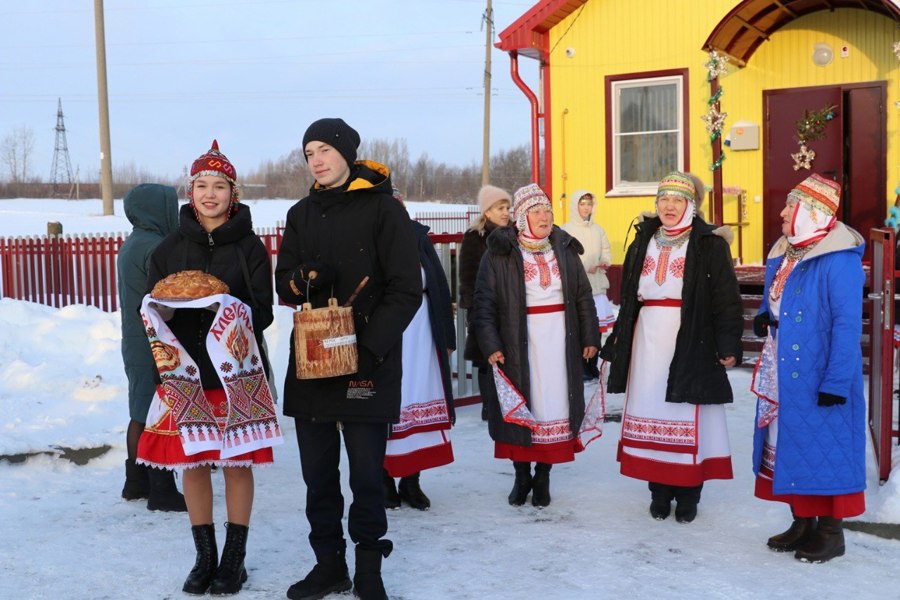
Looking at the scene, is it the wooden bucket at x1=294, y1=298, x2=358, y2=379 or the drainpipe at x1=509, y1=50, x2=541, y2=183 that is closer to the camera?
the wooden bucket at x1=294, y1=298, x2=358, y2=379

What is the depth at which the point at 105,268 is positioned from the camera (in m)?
15.3

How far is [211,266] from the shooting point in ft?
13.8

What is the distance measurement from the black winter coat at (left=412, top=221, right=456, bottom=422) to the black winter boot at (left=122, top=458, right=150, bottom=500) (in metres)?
1.79

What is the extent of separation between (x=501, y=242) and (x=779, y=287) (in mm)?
1565

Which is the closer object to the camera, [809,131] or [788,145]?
[809,131]

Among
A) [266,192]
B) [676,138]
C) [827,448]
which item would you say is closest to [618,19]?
[676,138]

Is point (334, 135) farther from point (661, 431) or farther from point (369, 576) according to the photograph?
point (661, 431)

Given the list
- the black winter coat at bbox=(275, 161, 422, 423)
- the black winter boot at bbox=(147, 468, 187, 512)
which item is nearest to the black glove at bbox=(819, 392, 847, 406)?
the black winter coat at bbox=(275, 161, 422, 423)

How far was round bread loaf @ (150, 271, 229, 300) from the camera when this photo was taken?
3.94m

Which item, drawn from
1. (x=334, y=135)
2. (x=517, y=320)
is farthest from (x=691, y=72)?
(x=334, y=135)

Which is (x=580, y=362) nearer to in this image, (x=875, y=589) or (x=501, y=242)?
(x=501, y=242)

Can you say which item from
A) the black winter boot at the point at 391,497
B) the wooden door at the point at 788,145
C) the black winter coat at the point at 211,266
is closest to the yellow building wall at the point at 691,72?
the wooden door at the point at 788,145

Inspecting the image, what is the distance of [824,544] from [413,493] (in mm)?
2183

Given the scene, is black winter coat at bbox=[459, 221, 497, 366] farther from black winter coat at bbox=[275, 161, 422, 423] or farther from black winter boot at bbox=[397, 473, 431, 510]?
black winter coat at bbox=[275, 161, 422, 423]
